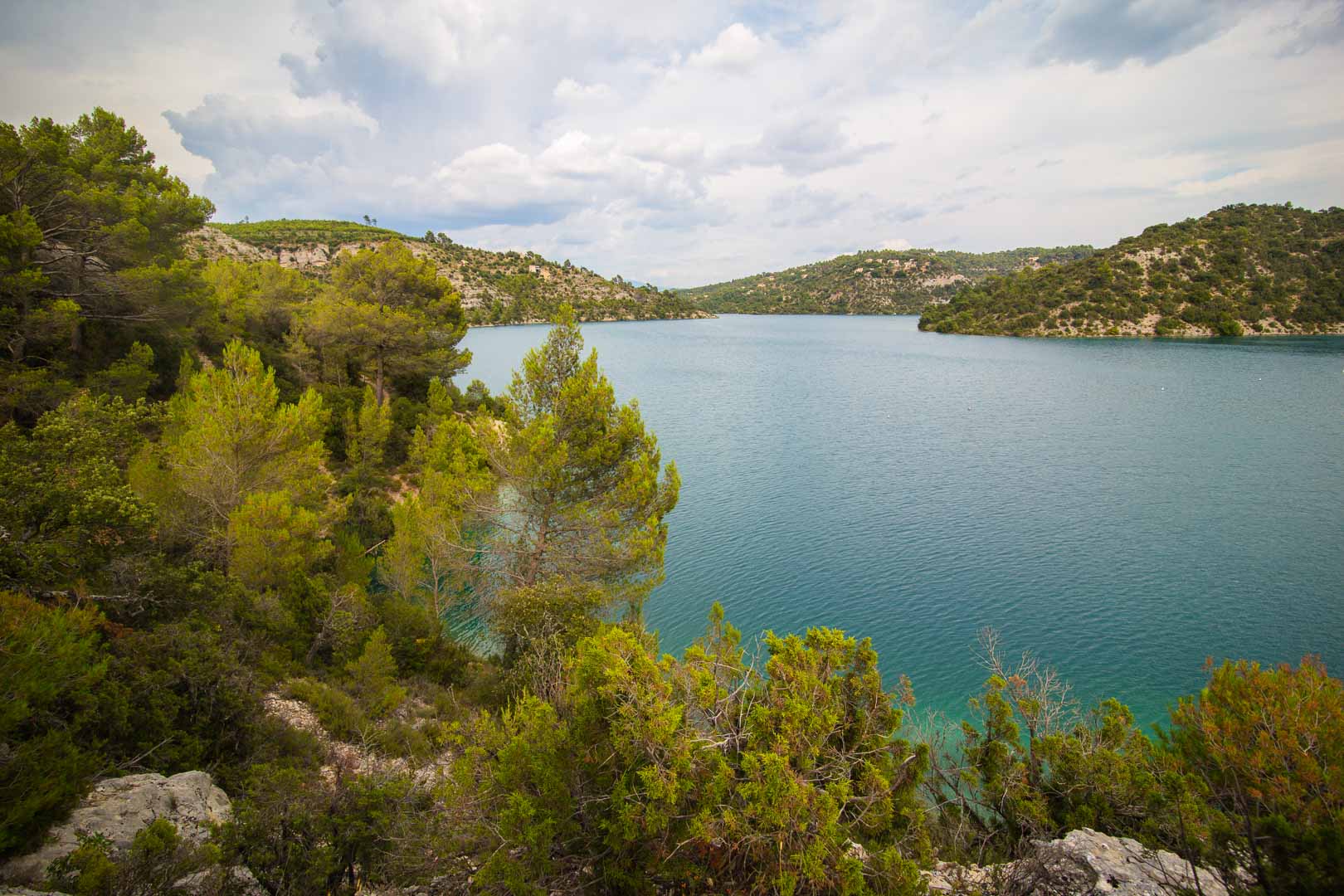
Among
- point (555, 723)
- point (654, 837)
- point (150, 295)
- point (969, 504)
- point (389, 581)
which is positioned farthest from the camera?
point (969, 504)

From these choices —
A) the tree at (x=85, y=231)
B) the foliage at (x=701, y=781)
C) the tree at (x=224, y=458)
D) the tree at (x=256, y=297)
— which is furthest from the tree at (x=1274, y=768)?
the tree at (x=256, y=297)

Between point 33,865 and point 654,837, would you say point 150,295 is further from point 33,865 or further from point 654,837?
point 654,837

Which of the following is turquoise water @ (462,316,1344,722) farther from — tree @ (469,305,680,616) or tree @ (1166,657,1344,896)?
tree @ (1166,657,1344,896)

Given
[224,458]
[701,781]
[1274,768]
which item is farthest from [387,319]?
[1274,768]

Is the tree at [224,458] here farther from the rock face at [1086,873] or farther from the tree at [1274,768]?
the tree at [1274,768]

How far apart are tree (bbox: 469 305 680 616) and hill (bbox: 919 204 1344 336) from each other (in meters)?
111

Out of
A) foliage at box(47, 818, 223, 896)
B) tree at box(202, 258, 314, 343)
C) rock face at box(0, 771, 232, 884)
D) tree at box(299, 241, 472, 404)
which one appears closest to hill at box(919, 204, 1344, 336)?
tree at box(299, 241, 472, 404)

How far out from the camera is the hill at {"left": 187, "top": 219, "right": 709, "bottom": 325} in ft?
326

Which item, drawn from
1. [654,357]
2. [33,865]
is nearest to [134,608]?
[33,865]

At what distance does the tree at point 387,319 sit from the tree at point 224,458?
9.11 meters

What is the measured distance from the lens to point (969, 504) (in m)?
26.4

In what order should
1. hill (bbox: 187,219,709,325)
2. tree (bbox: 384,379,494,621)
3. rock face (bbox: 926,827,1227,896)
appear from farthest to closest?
hill (bbox: 187,219,709,325) < tree (bbox: 384,379,494,621) < rock face (bbox: 926,827,1227,896)

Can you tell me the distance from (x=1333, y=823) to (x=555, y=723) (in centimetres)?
814

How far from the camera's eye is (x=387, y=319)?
27.6m
